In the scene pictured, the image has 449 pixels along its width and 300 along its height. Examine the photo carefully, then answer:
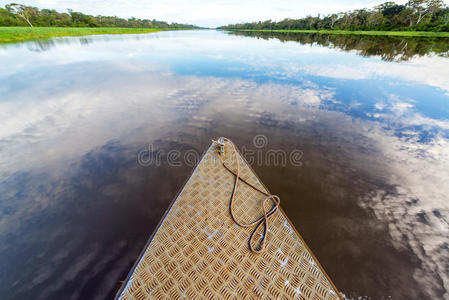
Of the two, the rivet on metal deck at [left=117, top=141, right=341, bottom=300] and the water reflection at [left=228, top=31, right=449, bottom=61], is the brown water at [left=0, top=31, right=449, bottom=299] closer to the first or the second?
the rivet on metal deck at [left=117, top=141, right=341, bottom=300]

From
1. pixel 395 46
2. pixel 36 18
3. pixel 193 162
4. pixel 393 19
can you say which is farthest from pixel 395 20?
pixel 36 18

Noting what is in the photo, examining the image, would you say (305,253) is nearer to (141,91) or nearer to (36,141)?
(36,141)

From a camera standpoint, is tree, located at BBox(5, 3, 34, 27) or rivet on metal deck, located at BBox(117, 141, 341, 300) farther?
tree, located at BBox(5, 3, 34, 27)

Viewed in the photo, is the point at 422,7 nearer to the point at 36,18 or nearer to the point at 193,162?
the point at 193,162

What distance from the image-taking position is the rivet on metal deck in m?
2.52

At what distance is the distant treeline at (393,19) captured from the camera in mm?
52119

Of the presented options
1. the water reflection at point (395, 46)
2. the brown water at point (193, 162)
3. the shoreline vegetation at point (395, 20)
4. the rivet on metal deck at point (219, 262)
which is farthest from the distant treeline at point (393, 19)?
the rivet on metal deck at point (219, 262)

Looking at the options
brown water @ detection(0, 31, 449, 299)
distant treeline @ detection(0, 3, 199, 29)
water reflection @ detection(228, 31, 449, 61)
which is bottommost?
brown water @ detection(0, 31, 449, 299)

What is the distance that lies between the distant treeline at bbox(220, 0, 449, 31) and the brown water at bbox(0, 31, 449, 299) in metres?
71.0

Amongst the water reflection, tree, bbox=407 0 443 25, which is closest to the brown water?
the water reflection

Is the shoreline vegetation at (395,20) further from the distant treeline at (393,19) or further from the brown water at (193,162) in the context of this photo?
the brown water at (193,162)

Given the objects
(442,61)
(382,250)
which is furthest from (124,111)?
(442,61)

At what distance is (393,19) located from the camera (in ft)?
199

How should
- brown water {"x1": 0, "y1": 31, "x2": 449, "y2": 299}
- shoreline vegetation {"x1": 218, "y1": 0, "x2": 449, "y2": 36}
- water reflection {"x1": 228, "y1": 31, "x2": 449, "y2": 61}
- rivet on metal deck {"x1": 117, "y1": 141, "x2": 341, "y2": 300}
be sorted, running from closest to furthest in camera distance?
1. rivet on metal deck {"x1": 117, "y1": 141, "x2": 341, "y2": 300}
2. brown water {"x1": 0, "y1": 31, "x2": 449, "y2": 299}
3. water reflection {"x1": 228, "y1": 31, "x2": 449, "y2": 61}
4. shoreline vegetation {"x1": 218, "y1": 0, "x2": 449, "y2": 36}
